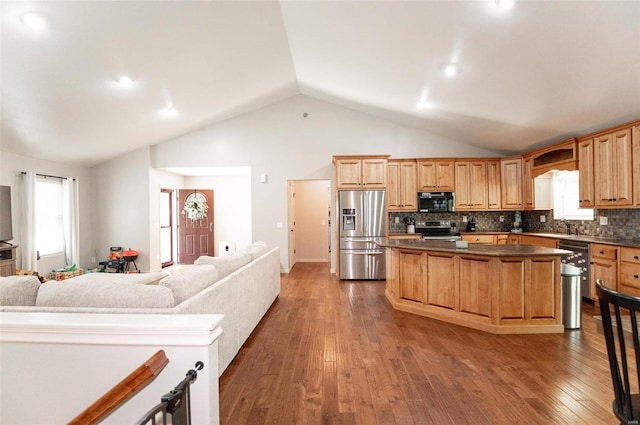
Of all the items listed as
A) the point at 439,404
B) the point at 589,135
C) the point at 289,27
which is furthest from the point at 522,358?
the point at 289,27

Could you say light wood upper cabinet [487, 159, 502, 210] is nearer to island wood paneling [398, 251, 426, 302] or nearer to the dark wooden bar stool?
island wood paneling [398, 251, 426, 302]

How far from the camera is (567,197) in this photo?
19.4 feet

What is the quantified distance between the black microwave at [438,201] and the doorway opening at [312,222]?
303 cm

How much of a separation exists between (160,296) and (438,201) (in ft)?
19.1

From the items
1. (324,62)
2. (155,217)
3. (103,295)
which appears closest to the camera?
(103,295)

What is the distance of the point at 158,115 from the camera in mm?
5887

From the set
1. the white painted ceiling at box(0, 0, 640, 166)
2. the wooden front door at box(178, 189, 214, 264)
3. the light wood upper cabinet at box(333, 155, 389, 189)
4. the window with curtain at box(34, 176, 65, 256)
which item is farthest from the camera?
the wooden front door at box(178, 189, 214, 264)

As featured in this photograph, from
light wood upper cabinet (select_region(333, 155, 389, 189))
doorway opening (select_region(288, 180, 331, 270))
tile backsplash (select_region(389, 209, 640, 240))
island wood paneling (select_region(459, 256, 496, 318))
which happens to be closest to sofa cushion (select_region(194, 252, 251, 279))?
island wood paneling (select_region(459, 256, 496, 318))

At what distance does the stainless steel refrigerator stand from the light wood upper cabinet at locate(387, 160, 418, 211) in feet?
1.06

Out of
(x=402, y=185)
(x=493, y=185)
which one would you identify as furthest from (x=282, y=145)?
(x=493, y=185)

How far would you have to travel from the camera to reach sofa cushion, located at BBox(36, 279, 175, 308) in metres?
2.03

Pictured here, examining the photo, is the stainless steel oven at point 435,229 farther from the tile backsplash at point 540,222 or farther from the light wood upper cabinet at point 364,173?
the light wood upper cabinet at point 364,173

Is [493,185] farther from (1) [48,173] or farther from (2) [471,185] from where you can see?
(1) [48,173]

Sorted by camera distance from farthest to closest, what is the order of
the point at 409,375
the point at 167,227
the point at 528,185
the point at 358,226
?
1. the point at 167,227
2. the point at 358,226
3. the point at 528,185
4. the point at 409,375
